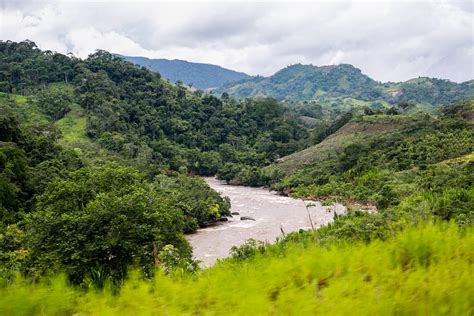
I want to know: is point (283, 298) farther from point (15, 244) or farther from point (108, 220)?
point (15, 244)

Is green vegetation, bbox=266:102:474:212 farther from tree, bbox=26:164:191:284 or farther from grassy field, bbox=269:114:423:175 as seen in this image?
tree, bbox=26:164:191:284

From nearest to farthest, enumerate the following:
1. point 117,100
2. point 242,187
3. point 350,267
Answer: point 350,267 < point 242,187 < point 117,100

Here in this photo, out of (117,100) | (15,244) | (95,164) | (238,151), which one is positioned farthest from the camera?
(238,151)

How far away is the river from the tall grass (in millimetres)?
19238

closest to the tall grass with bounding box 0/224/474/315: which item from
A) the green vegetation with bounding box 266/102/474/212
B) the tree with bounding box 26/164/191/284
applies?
the tree with bounding box 26/164/191/284

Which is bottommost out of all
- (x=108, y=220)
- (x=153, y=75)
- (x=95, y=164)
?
(x=108, y=220)

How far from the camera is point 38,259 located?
17625mm

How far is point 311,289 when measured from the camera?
3.84m

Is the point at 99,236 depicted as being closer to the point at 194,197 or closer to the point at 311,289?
the point at 311,289

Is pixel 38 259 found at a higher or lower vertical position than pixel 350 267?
lower

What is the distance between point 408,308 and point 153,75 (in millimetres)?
96683

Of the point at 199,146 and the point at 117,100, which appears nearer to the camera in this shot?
the point at 117,100

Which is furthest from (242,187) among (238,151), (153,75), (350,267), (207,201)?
A: (350,267)

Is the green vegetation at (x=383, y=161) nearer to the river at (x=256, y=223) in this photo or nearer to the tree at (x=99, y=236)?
the river at (x=256, y=223)
